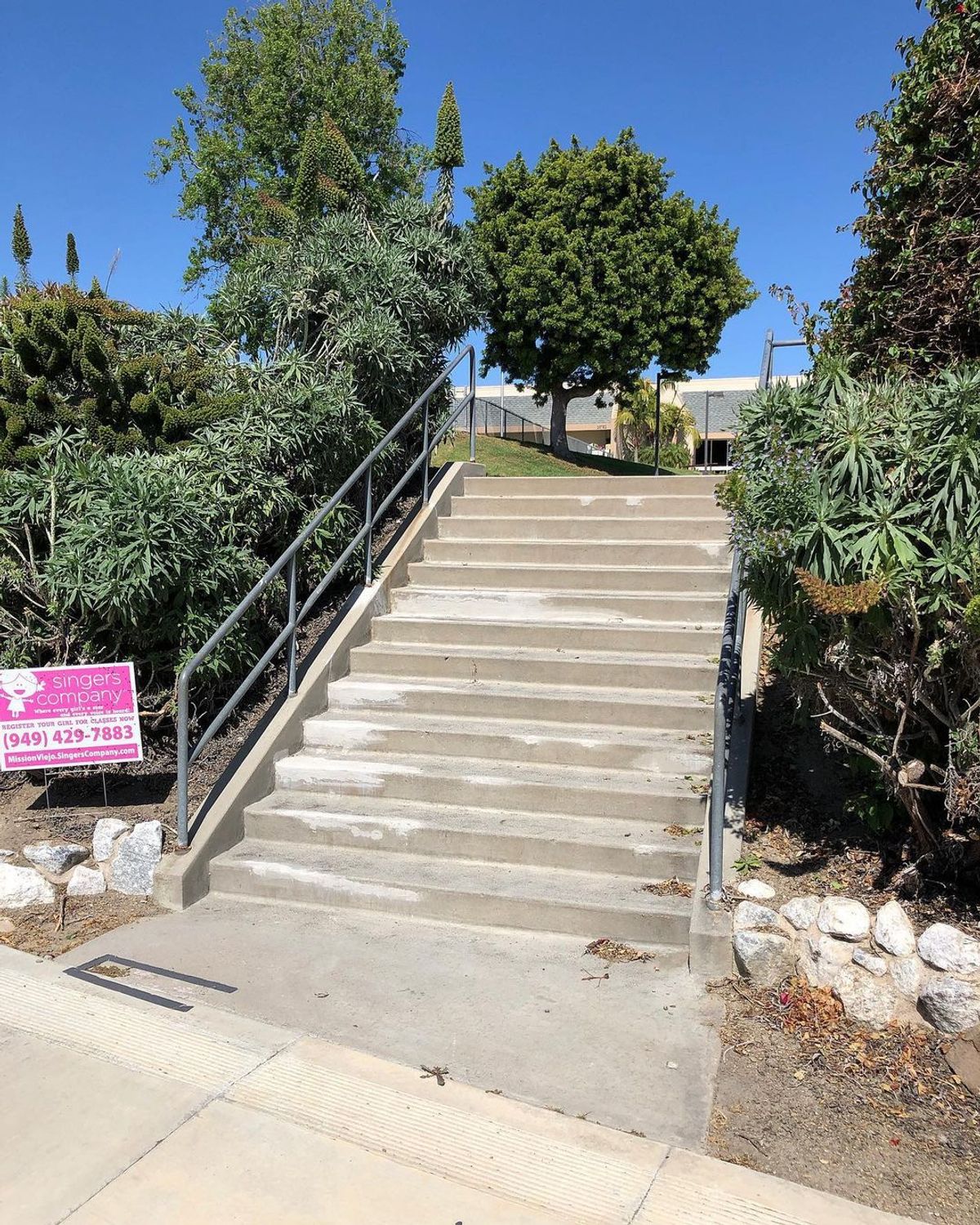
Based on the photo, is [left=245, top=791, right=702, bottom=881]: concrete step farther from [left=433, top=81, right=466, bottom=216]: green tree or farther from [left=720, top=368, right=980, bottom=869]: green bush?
[left=433, top=81, right=466, bottom=216]: green tree

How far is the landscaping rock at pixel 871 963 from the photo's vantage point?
Result: 3.17m

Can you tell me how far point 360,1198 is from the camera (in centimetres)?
254

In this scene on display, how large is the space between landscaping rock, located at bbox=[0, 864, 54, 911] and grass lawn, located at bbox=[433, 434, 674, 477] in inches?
285

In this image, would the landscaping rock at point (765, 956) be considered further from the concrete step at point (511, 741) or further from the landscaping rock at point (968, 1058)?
the concrete step at point (511, 741)

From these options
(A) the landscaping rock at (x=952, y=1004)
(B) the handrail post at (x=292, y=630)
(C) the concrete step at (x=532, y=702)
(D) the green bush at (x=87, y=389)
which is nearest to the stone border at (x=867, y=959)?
(A) the landscaping rock at (x=952, y=1004)

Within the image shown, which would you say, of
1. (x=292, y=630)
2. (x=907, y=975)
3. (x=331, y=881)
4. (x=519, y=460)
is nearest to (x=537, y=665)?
(x=292, y=630)

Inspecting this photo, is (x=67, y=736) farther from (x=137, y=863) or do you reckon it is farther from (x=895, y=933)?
(x=895, y=933)

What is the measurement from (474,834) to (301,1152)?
1.92 meters

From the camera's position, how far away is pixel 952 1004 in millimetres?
2975

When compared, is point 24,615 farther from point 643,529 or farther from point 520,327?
point 520,327

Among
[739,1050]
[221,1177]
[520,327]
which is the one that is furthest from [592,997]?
[520,327]

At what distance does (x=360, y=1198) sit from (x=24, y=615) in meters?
4.41

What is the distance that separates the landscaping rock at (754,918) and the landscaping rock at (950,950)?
53 centimetres

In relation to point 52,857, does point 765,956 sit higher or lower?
higher
